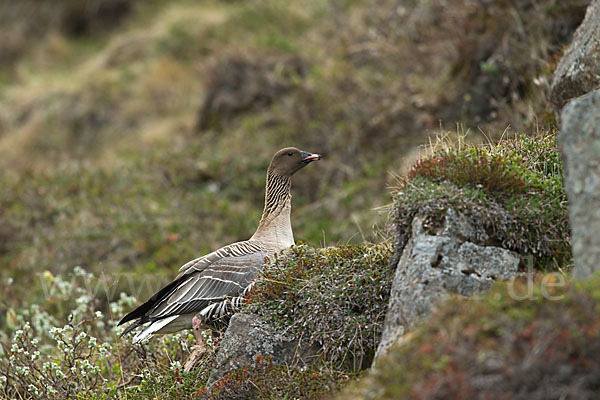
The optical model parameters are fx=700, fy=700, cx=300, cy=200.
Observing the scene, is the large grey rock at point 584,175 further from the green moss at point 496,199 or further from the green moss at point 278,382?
the green moss at point 278,382

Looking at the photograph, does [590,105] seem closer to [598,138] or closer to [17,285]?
[598,138]

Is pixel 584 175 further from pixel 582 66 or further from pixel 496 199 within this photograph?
pixel 582 66

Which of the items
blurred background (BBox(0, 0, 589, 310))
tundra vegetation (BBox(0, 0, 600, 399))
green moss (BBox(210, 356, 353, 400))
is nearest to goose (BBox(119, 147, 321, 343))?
tundra vegetation (BBox(0, 0, 600, 399))

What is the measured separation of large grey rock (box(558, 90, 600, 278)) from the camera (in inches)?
133

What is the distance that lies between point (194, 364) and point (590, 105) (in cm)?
340

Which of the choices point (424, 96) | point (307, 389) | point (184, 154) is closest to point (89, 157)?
point (184, 154)

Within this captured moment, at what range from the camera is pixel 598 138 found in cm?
341

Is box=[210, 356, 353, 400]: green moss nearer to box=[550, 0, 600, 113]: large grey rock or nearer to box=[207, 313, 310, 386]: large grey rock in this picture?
box=[207, 313, 310, 386]: large grey rock

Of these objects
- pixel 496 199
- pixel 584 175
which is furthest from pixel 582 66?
pixel 584 175

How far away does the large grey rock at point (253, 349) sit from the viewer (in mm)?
4734

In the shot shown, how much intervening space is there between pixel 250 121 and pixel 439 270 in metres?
9.66

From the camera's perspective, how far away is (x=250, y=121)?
13.3 m

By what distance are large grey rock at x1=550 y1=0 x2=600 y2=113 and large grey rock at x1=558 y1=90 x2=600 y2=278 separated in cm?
254

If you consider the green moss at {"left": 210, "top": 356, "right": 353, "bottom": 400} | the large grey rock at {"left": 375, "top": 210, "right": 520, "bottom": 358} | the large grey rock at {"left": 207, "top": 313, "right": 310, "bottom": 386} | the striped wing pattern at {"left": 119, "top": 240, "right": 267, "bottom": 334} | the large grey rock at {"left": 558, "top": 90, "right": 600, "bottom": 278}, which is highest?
the large grey rock at {"left": 558, "top": 90, "right": 600, "bottom": 278}
